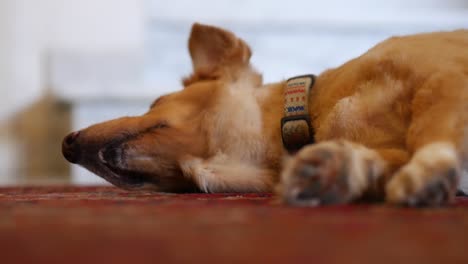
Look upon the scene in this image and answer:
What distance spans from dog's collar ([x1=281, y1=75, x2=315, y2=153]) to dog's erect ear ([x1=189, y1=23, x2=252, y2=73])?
25cm

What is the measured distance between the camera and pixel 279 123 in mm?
1308

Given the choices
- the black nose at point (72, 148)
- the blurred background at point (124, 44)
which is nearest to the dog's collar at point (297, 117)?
the black nose at point (72, 148)

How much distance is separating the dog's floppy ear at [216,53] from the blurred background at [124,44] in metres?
1.53

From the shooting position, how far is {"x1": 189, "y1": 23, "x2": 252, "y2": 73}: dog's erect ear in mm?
1508

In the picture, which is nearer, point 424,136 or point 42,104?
point 424,136

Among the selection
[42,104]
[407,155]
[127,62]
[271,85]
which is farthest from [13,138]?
[407,155]

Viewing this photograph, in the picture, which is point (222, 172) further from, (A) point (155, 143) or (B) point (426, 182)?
(B) point (426, 182)

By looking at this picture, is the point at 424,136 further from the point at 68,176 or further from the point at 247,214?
the point at 68,176

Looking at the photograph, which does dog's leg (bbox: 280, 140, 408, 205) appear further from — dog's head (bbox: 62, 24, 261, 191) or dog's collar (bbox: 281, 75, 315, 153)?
dog's head (bbox: 62, 24, 261, 191)

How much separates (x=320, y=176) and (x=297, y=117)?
0.54 meters

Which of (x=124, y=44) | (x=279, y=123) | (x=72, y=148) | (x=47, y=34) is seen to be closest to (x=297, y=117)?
(x=279, y=123)

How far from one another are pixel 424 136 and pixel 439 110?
6 cm

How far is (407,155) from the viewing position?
94 centimetres

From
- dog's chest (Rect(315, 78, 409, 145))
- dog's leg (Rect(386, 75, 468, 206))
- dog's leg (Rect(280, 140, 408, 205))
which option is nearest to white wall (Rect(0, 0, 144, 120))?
dog's chest (Rect(315, 78, 409, 145))
